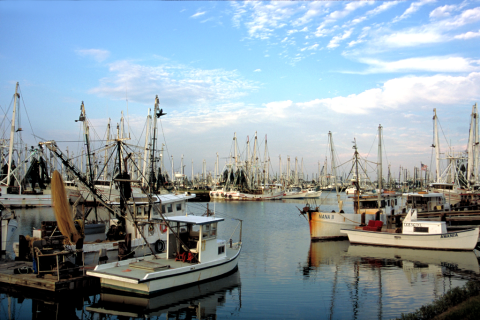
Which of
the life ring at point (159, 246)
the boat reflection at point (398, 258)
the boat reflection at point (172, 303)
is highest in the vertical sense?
the life ring at point (159, 246)

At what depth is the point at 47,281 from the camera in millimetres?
15641

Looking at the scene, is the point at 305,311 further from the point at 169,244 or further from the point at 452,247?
the point at 452,247

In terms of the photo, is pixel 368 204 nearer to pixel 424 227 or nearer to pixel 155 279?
pixel 424 227

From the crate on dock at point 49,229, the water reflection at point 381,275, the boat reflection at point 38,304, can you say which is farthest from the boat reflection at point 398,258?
the crate on dock at point 49,229

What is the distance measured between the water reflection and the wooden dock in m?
11.1

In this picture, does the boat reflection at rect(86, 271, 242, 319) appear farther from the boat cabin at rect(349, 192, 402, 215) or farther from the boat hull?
the boat cabin at rect(349, 192, 402, 215)

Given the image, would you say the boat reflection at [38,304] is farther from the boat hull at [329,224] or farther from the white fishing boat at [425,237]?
the white fishing boat at [425,237]

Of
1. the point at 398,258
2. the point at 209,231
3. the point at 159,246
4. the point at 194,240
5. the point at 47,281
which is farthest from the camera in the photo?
the point at 398,258

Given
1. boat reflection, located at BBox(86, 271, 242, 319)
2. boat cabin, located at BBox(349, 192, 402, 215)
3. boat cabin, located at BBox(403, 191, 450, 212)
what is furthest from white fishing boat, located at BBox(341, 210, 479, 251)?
boat reflection, located at BBox(86, 271, 242, 319)

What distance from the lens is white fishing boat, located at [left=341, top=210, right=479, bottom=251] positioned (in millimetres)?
27078

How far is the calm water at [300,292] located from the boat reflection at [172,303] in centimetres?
4

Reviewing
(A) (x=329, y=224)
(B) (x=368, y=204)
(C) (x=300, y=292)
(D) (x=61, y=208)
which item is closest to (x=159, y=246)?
(D) (x=61, y=208)

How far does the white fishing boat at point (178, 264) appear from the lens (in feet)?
52.4

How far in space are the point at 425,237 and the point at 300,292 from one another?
47.9 feet
